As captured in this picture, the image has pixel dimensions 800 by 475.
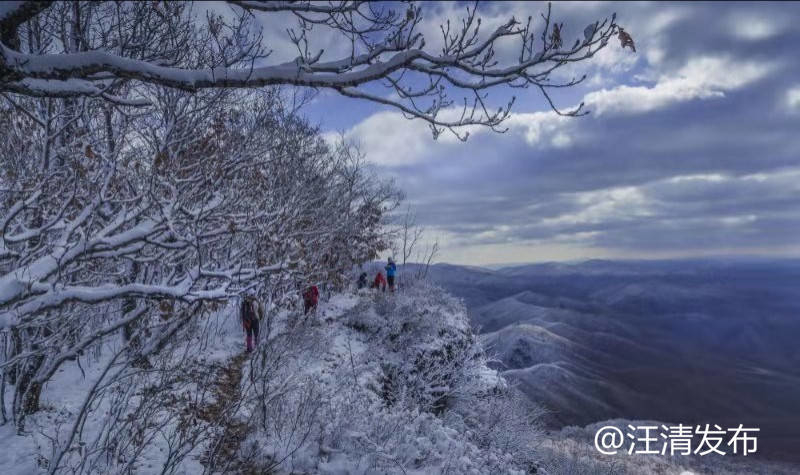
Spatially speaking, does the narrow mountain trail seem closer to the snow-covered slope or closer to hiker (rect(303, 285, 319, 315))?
the snow-covered slope

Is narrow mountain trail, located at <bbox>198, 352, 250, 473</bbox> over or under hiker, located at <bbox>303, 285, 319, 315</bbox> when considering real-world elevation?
under

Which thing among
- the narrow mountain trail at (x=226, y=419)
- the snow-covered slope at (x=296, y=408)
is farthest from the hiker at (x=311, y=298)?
the narrow mountain trail at (x=226, y=419)

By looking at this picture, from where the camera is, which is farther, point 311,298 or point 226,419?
point 311,298

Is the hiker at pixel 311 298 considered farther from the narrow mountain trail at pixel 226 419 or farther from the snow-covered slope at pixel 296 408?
the narrow mountain trail at pixel 226 419

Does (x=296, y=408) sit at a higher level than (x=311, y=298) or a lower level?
lower

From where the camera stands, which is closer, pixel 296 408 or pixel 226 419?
pixel 226 419

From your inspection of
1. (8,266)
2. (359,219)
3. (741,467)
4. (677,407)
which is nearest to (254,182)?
(8,266)

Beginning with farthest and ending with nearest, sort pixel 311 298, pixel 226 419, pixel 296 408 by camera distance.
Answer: pixel 311 298
pixel 296 408
pixel 226 419

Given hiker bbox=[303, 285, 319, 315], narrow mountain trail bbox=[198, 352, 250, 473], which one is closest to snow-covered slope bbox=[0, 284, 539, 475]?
narrow mountain trail bbox=[198, 352, 250, 473]

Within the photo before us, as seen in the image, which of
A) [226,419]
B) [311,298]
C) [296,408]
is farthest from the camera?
[311,298]

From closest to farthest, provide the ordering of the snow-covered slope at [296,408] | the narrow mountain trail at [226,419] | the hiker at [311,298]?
the narrow mountain trail at [226,419], the snow-covered slope at [296,408], the hiker at [311,298]

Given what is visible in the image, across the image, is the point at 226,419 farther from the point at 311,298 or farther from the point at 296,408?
the point at 311,298

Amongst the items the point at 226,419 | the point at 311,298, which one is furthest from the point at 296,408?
the point at 311,298

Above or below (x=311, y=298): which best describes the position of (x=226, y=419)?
below
